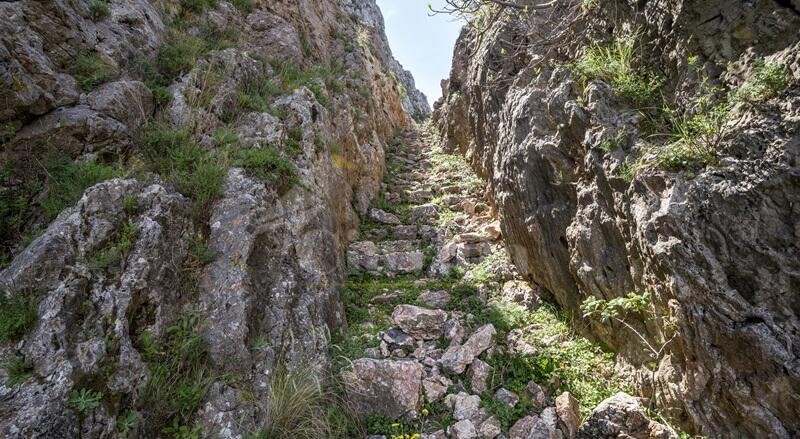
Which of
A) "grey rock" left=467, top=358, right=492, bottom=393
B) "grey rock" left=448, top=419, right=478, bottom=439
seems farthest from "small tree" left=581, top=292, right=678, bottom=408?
"grey rock" left=448, top=419, right=478, bottom=439

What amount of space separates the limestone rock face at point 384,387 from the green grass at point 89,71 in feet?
15.2

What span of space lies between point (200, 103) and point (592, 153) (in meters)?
5.30

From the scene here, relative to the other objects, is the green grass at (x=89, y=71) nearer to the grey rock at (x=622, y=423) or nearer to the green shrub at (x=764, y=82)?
the grey rock at (x=622, y=423)

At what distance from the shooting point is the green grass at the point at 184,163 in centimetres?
411

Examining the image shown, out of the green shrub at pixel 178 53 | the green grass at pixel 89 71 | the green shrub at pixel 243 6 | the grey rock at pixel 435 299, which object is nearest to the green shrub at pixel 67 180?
the green grass at pixel 89 71

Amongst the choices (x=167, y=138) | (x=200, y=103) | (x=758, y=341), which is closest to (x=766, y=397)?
(x=758, y=341)

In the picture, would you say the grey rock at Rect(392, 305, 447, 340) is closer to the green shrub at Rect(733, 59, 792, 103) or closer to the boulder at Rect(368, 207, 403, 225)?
the boulder at Rect(368, 207, 403, 225)

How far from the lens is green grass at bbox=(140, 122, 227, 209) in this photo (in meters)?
4.11

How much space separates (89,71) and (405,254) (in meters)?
5.07

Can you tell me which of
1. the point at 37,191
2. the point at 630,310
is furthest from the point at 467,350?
the point at 37,191

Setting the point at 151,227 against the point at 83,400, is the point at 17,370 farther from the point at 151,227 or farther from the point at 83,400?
the point at 151,227

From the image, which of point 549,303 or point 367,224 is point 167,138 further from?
point 549,303

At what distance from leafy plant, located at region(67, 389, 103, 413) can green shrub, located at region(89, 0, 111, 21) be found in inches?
206

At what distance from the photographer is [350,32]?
13727 millimetres
